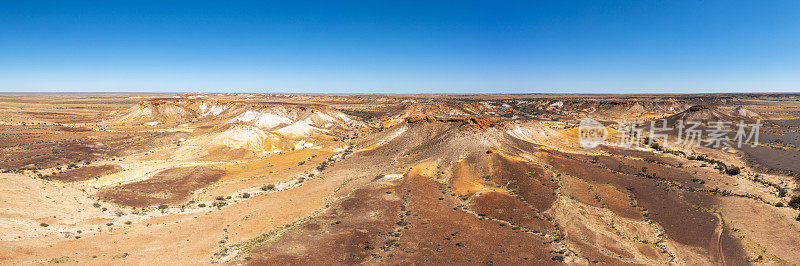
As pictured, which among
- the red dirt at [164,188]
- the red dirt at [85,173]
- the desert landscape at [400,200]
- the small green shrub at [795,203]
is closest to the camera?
the desert landscape at [400,200]

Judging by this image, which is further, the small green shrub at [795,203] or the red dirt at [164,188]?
the red dirt at [164,188]

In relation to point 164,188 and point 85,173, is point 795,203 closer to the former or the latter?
point 164,188

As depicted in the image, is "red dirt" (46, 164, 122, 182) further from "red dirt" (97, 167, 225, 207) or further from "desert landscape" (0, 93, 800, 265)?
"red dirt" (97, 167, 225, 207)

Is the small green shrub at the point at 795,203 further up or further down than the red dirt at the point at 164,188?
further up

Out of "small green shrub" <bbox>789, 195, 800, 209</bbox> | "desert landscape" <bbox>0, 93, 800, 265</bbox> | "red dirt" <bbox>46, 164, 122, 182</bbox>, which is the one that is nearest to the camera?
"desert landscape" <bbox>0, 93, 800, 265</bbox>

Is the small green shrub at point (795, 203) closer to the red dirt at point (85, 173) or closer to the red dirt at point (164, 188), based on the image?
the red dirt at point (164, 188)

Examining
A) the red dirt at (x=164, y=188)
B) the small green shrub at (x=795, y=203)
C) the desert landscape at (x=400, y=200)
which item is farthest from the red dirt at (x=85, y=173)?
the small green shrub at (x=795, y=203)

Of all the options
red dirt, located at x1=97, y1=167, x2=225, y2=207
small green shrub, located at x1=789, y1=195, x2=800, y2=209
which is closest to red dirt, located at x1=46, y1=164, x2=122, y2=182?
red dirt, located at x1=97, y1=167, x2=225, y2=207

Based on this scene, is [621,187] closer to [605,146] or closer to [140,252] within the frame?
[605,146]

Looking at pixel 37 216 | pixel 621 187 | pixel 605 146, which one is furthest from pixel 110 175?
pixel 605 146
